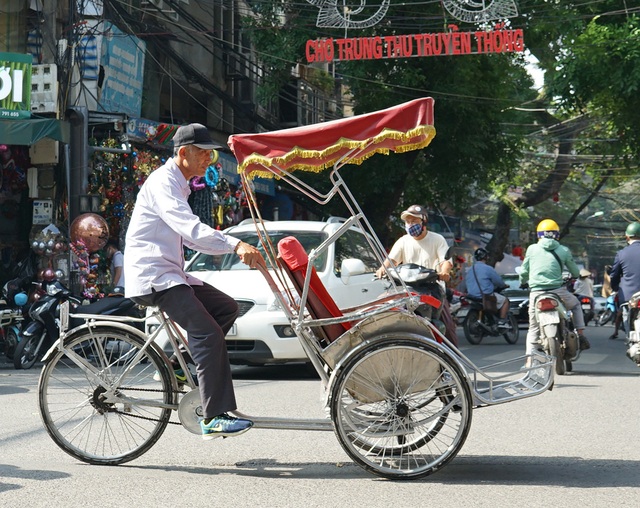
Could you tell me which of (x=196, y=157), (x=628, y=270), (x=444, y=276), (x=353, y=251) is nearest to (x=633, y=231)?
(x=628, y=270)

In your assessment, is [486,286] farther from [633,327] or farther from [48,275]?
[48,275]

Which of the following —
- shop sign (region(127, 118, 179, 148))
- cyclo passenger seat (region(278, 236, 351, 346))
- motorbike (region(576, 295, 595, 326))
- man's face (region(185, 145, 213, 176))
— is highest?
shop sign (region(127, 118, 179, 148))

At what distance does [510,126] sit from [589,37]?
247 inches

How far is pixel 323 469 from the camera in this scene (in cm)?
544

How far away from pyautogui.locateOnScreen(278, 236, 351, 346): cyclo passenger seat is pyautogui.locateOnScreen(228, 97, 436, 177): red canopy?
0.45 metres

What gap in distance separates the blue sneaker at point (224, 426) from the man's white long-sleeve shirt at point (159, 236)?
0.75 metres

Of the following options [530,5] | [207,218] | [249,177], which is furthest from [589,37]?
[249,177]

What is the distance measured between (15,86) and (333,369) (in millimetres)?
10000

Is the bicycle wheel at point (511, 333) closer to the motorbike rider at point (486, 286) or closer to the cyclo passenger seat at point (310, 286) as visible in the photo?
the motorbike rider at point (486, 286)

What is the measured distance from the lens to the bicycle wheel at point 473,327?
684 inches

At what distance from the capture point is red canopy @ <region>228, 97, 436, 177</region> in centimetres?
518

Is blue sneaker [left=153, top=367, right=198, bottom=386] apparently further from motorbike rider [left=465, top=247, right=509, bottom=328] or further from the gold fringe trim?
motorbike rider [left=465, top=247, right=509, bottom=328]

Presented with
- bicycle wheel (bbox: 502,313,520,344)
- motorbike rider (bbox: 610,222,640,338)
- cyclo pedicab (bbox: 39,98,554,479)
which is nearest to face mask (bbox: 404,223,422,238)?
motorbike rider (bbox: 610,222,640,338)

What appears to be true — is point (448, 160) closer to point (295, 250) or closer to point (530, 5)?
point (530, 5)
